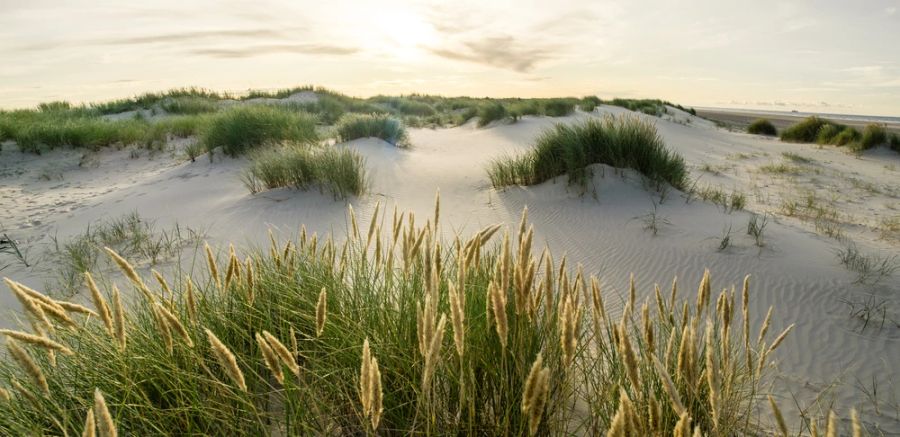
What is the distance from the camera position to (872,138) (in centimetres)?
1405

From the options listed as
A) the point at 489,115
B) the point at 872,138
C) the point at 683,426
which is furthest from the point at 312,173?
the point at 872,138

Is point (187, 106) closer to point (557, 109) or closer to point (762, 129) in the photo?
point (557, 109)

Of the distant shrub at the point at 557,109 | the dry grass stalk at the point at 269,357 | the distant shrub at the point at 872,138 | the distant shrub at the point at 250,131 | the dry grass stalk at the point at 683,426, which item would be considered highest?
the distant shrub at the point at 557,109

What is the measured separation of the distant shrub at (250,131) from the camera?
30.0 feet

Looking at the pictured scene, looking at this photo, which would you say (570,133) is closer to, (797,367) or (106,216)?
(797,367)

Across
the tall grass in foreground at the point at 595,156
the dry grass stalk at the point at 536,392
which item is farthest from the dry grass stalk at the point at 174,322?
the tall grass in foreground at the point at 595,156

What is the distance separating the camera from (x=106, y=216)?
20.8 feet

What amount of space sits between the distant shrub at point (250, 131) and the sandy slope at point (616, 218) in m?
0.47

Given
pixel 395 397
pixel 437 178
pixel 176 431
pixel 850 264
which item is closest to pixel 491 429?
pixel 395 397

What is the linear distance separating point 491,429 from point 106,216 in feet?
22.7

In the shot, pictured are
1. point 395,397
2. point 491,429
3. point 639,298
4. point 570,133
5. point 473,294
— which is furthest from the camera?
point 570,133

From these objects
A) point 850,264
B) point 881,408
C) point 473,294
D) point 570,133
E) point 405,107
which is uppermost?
point 405,107

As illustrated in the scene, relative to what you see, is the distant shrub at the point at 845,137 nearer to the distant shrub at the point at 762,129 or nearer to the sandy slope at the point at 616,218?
the sandy slope at the point at 616,218

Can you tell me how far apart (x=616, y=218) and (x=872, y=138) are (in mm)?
14118
